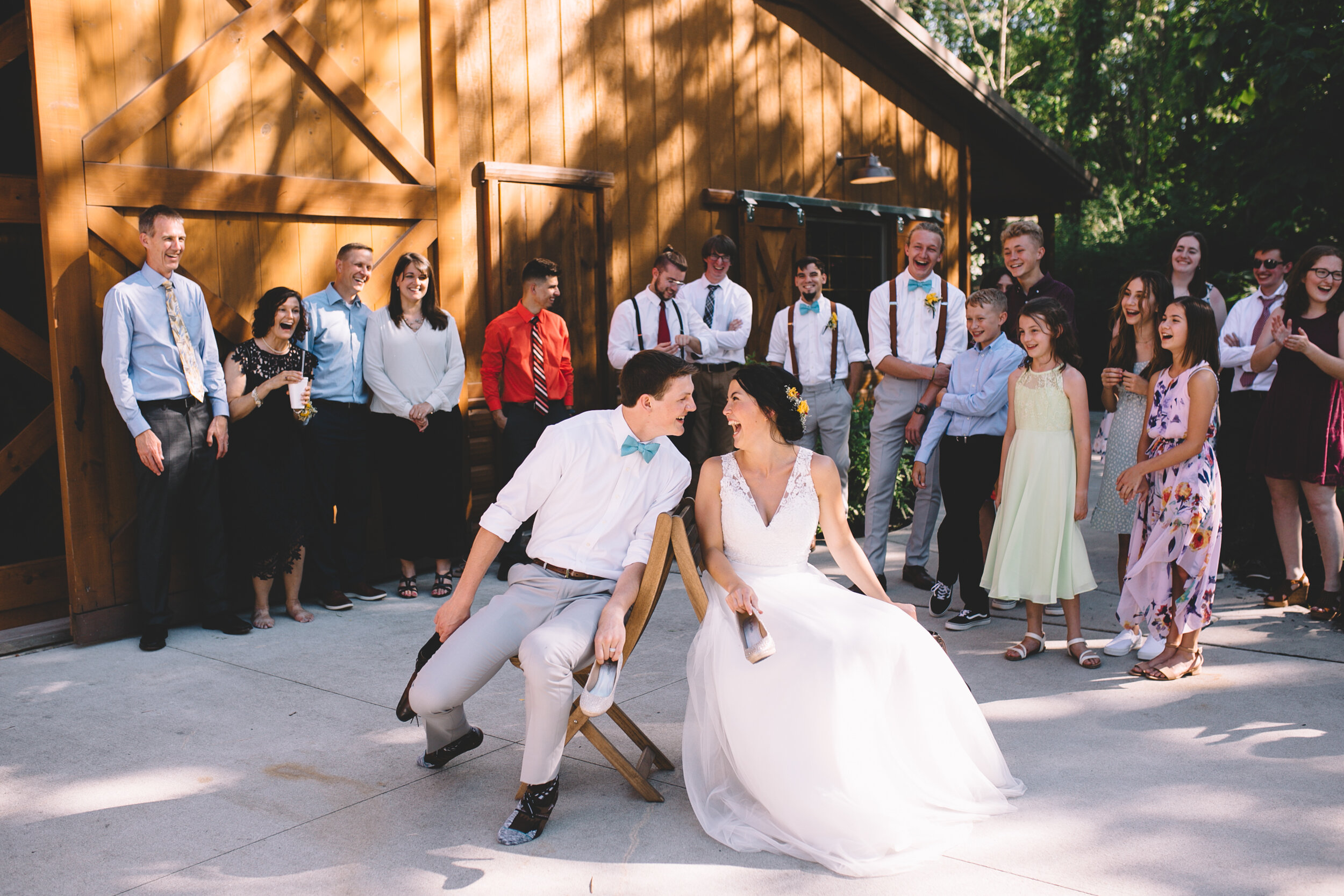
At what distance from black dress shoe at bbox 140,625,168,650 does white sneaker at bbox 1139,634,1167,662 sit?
4.65 meters

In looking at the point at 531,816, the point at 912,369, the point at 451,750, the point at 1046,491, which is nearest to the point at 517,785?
the point at 451,750

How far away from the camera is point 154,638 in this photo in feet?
17.3

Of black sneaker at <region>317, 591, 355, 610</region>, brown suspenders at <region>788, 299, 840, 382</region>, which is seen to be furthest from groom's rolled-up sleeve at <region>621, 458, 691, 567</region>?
brown suspenders at <region>788, 299, 840, 382</region>

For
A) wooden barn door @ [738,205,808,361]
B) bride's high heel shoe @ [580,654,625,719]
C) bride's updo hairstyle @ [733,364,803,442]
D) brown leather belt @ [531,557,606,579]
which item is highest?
wooden barn door @ [738,205,808,361]

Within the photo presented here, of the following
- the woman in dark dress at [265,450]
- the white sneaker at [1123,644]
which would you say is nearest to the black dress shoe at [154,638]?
the woman in dark dress at [265,450]

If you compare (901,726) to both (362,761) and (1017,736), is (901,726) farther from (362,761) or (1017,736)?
(362,761)

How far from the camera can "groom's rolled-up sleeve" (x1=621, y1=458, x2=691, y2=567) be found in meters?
3.56

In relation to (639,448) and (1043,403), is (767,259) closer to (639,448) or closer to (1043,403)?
(1043,403)

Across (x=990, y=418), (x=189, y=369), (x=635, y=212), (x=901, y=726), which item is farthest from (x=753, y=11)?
(x=901, y=726)

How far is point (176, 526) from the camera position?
5.54 metres

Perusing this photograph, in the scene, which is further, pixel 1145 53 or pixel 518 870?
pixel 1145 53

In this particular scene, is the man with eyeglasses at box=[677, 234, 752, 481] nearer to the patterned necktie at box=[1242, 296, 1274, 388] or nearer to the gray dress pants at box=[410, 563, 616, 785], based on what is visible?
the patterned necktie at box=[1242, 296, 1274, 388]

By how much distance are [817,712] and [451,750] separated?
4.40ft

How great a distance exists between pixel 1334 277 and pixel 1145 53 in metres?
21.3
